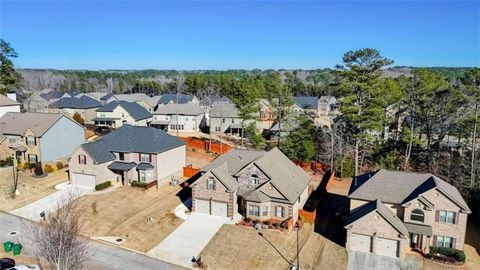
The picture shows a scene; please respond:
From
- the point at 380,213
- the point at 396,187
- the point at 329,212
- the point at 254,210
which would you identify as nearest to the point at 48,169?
the point at 254,210

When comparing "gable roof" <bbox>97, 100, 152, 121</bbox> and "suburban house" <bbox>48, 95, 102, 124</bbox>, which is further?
"suburban house" <bbox>48, 95, 102, 124</bbox>

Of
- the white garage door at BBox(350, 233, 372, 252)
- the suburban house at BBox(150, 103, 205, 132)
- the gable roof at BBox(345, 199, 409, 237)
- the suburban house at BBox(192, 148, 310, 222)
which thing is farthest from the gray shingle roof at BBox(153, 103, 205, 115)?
the white garage door at BBox(350, 233, 372, 252)

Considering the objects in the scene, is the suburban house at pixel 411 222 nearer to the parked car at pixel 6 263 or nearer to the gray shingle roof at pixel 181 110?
the parked car at pixel 6 263

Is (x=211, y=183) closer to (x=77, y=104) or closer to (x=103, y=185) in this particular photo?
(x=103, y=185)

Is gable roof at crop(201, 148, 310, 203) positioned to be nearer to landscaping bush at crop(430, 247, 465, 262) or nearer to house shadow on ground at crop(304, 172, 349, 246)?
house shadow on ground at crop(304, 172, 349, 246)

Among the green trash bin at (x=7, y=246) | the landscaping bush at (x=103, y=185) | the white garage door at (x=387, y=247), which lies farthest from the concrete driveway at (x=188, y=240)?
the white garage door at (x=387, y=247)

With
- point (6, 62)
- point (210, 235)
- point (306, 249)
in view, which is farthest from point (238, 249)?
point (6, 62)
